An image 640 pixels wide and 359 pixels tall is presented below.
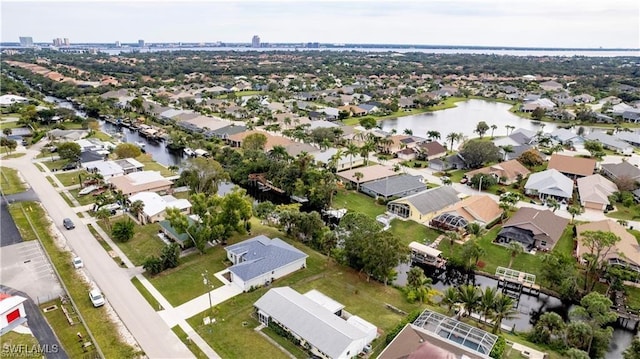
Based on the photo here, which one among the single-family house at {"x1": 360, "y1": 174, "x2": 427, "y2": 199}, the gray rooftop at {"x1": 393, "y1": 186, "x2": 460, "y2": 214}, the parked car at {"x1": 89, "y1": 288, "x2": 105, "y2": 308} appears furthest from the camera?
the single-family house at {"x1": 360, "y1": 174, "x2": 427, "y2": 199}

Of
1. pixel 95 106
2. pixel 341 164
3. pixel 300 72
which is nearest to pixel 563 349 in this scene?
pixel 341 164

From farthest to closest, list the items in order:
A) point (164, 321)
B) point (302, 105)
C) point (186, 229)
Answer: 1. point (302, 105)
2. point (186, 229)
3. point (164, 321)

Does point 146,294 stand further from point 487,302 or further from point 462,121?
point 462,121

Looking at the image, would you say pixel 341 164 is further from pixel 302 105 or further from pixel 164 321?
pixel 302 105

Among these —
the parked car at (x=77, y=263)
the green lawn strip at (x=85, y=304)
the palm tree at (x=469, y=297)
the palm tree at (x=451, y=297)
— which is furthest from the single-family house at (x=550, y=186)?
the parked car at (x=77, y=263)

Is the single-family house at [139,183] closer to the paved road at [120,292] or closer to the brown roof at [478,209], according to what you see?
the paved road at [120,292]

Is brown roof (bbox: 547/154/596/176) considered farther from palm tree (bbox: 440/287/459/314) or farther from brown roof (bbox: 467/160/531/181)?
palm tree (bbox: 440/287/459/314)

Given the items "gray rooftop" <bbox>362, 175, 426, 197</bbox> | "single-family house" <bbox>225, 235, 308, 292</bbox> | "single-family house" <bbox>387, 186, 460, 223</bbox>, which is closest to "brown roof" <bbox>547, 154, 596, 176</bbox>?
"single-family house" <bbox>387, 186, 460, 223</bbox>
